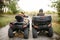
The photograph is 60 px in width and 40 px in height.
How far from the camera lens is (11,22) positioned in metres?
2.20

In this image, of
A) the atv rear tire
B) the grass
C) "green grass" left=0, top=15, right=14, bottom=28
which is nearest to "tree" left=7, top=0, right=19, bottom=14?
"green grass" left=0, top=15, right=14, bottom=28

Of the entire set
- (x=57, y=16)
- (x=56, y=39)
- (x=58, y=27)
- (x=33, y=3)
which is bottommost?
(x=56, y=39)

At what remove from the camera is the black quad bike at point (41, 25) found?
214 cm

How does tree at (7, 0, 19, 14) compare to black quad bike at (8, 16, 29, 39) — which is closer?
black quad bike at (8, 16, 29, 39)

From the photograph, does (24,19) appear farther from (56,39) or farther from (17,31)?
(56,39)

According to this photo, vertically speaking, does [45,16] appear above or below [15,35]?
above

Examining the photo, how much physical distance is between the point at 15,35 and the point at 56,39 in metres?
0.52

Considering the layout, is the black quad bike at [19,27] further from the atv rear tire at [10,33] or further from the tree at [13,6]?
the tree at [13,6]

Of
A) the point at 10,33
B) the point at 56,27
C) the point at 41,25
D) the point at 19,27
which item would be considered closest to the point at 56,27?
the point at 56,27

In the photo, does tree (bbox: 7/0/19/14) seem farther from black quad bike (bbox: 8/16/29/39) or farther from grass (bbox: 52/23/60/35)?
grass (bbox: 52/23/60/35)

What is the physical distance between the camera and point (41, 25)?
2.16m

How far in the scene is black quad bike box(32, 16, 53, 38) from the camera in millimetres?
2137

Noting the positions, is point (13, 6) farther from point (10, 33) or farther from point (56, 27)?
point (56, 27)

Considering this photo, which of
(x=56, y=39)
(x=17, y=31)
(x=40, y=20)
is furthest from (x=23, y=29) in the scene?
(x=56, y=39)
